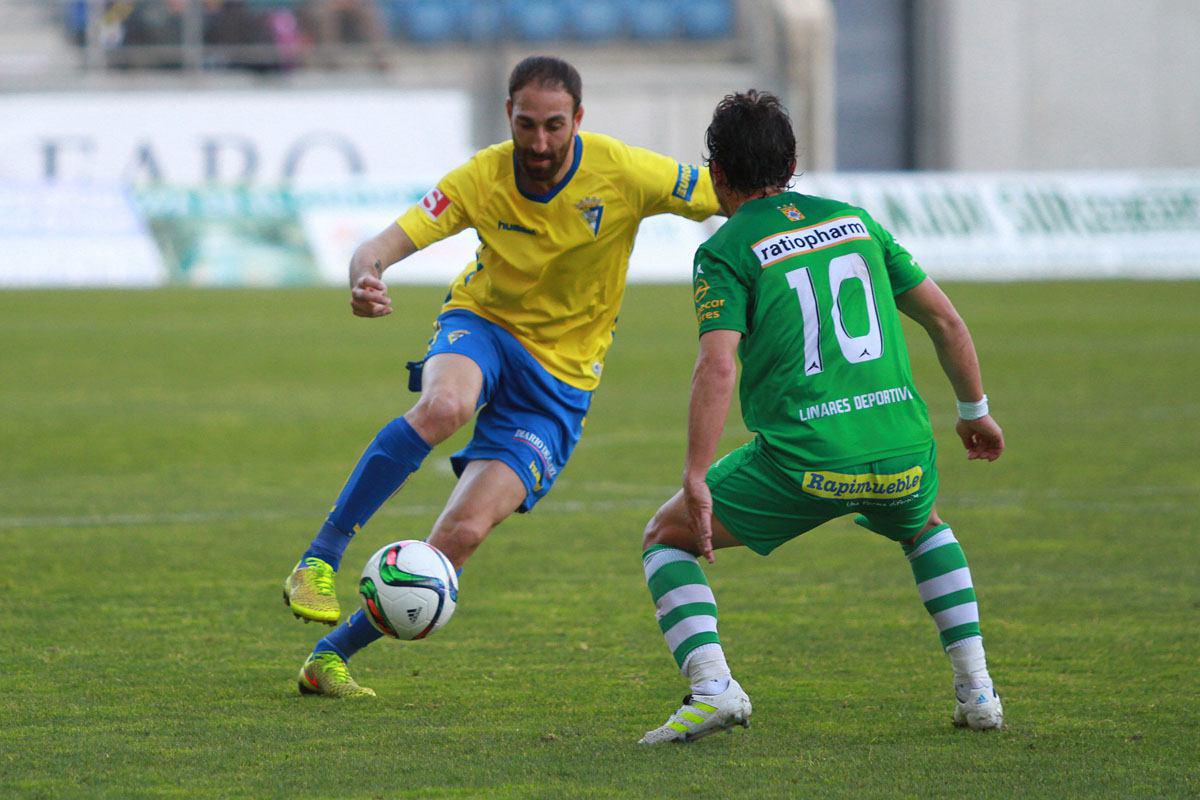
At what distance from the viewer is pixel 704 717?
4.17 m

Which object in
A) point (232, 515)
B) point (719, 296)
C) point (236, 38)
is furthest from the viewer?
point (236, 38)

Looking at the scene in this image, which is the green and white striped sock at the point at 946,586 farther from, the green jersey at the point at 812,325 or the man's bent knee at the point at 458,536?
the man's bent knee at the point at 458,536

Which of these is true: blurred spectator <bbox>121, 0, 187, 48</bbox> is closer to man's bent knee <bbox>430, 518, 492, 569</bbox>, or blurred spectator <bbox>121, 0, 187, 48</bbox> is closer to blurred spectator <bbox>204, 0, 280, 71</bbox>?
blurred spectator <bbox>204, 0, 280, 71</bbox>

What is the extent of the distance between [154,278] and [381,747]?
61.6 feet

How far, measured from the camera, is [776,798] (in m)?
3.73

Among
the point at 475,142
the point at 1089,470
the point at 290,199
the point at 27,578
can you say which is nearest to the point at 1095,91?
the point at 475,142

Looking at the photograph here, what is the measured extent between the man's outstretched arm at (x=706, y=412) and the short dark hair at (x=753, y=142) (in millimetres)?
426

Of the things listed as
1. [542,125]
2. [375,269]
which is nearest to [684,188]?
[542,125]

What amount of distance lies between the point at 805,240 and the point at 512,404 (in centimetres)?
129

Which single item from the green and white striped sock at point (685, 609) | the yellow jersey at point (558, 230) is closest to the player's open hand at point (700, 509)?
the green and white striped sock at point (685, 609)

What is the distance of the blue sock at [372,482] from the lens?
472cm

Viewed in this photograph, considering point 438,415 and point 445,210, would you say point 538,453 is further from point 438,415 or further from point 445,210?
point 445,210

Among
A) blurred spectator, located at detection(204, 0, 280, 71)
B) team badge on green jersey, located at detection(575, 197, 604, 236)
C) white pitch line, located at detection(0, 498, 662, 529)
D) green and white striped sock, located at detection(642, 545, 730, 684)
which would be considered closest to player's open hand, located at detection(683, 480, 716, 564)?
green and white striped sock, located at detection(642, 545, 730, 684)

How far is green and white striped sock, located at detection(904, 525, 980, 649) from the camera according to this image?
4418mm
